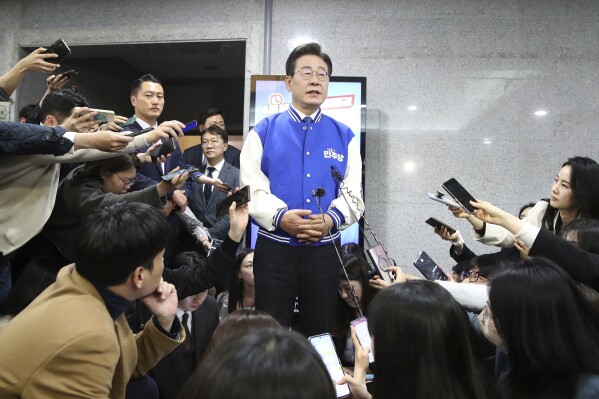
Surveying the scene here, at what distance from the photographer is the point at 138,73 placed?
6.47m

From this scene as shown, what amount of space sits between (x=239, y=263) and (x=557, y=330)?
5.69ft

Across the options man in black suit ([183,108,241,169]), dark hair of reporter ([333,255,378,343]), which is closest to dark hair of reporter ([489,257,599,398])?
dark hair of reporter ([333,255,378,343])

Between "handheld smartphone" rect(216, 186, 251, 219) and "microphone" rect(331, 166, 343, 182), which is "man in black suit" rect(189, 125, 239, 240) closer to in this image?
"handheld smartphone" rect(216, 186, 251, 219)

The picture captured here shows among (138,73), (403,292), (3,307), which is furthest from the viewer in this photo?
(138,73)

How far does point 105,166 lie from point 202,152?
1660 mm

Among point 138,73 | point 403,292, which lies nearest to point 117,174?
point 403,292

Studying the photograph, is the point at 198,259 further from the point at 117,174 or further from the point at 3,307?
the point at 3,307

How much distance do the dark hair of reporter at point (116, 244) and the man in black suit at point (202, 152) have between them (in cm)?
234

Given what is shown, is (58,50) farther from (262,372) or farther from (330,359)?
(262,372)

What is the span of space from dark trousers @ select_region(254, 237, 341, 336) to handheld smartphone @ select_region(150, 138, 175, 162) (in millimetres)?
600

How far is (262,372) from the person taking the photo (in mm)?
687

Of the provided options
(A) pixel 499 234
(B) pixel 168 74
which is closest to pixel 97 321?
(A) pixel 499 234

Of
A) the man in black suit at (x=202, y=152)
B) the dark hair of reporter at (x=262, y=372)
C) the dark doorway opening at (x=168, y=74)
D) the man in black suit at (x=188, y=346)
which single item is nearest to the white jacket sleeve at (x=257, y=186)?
the man in black suit at (x=188, y=346)

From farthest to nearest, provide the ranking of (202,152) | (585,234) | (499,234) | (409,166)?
1. (409,166)
2. (202,152)
3. (499,234)
4. (585,234)
